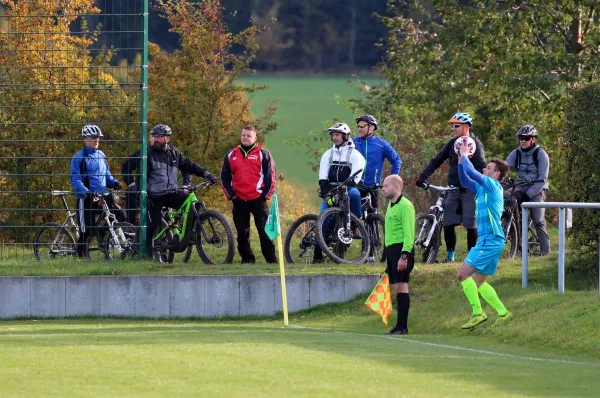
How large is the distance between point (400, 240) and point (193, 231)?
16.1 ft

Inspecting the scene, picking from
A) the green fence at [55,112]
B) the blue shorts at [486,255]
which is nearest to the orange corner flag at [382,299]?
the blue shorts at [486,255]

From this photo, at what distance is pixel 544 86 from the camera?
28.5m

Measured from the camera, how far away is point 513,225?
1933 centimetres

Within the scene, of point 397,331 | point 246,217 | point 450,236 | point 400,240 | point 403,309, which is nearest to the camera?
point 400,240

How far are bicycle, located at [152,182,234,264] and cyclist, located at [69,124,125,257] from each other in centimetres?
94

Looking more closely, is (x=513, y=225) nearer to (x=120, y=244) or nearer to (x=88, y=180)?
(x=120, y=244)

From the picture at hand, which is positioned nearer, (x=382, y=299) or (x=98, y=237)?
(x=382, y=299)

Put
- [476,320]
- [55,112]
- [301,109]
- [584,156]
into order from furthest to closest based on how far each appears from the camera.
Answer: [301,109], [55,112], [584,156], [476,320]

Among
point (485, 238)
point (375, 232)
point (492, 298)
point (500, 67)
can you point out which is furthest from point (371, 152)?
point (500, 67)

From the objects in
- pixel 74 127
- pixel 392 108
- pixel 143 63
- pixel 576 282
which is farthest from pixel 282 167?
pixel 576 282

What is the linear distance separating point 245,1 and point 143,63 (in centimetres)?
1271

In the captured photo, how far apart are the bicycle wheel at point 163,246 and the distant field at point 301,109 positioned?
40.9 ft

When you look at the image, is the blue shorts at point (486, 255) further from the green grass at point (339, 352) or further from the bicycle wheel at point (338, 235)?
the bicycle wheel at point (338, 235)

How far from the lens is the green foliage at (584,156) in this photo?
17656 millimetres
